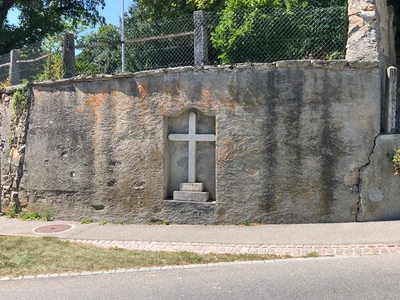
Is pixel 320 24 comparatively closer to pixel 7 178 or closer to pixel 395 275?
pixel 395 275

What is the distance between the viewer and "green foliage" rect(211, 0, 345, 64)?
8.43m

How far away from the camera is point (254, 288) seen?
15.2 ft

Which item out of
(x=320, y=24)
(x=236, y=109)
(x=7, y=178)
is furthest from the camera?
(x=7, y=178)

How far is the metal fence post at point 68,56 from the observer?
944 centimetres

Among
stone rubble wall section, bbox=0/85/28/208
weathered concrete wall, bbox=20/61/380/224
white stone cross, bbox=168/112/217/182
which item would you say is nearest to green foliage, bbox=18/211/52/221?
stone rubble wall section, bbox=0/85/28/208

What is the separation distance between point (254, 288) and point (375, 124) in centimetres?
425

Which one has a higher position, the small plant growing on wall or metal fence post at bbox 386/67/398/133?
metal fence post at bbox 386/67/398/133

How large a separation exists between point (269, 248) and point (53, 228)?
4387 mm

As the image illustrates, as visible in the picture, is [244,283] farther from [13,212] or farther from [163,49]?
[13,212]

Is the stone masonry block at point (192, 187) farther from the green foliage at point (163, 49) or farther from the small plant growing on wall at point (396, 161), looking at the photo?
the small plant growing on wall at point (396, 161)

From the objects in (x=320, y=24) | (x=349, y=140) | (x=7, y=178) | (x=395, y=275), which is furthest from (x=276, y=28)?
(x=7, y=178)

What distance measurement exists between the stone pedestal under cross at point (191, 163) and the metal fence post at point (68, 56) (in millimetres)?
3001

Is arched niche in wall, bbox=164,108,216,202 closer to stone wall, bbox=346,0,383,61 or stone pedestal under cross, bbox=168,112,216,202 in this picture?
stone pedestal under cross, bbox=168,112,216,202

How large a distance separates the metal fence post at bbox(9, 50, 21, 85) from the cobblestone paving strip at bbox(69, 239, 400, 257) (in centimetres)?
562
